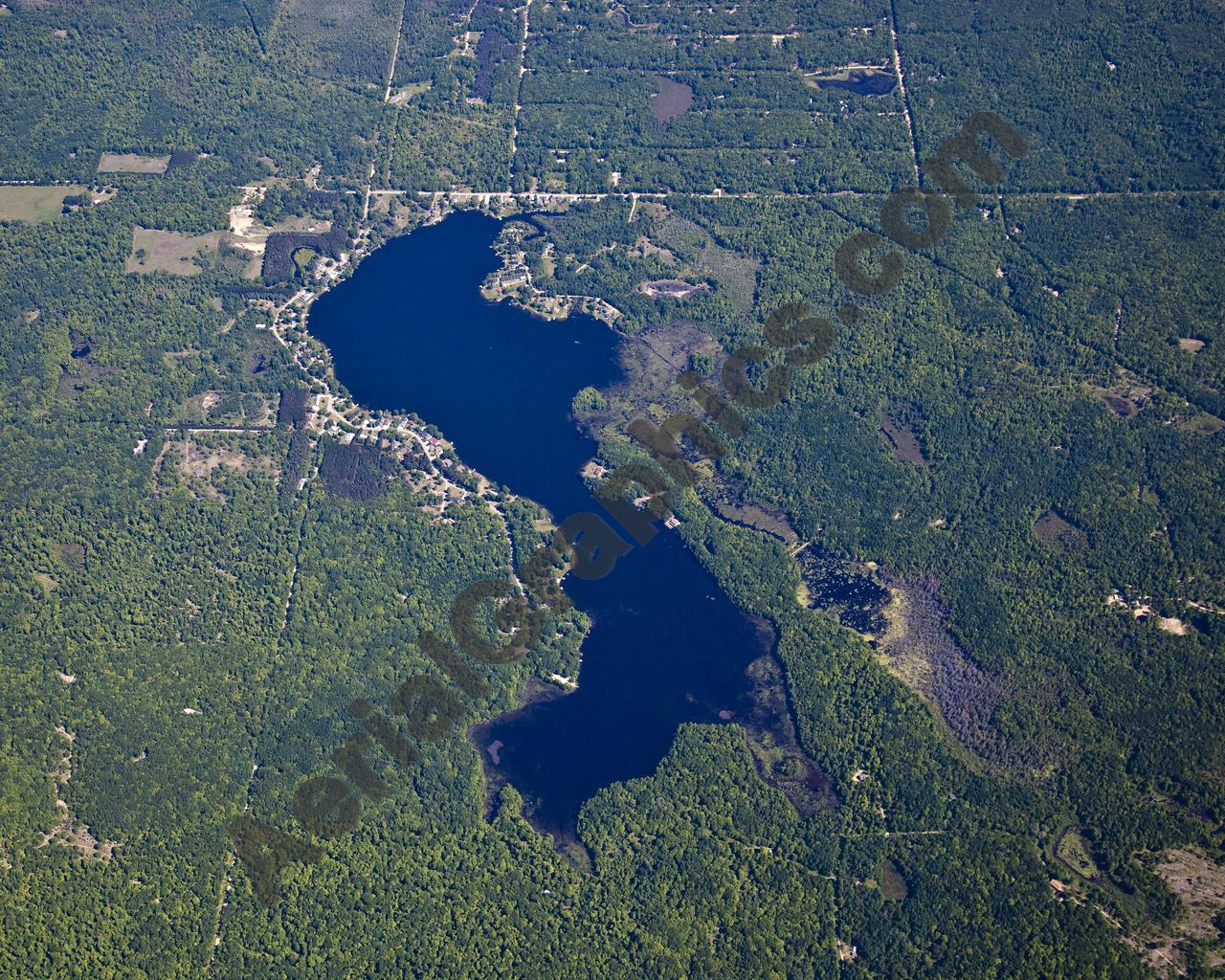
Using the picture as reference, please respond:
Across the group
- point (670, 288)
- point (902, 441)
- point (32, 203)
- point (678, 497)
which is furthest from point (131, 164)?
point (902, 441)

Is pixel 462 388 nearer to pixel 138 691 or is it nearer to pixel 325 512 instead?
pixel 325 512

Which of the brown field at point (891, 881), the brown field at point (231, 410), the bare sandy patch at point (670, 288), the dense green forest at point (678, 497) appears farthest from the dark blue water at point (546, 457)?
the brown field at point (891, 881)

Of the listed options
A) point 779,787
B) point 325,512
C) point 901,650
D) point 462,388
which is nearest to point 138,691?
point 325,512

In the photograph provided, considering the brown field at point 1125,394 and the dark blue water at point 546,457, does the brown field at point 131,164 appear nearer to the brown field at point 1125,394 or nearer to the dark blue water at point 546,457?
the dark blue water at point 546,457

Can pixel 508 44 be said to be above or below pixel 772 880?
above

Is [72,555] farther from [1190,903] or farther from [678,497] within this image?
[1190,903]

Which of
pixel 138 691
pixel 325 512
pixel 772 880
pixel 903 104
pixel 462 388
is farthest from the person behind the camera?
pixel 903 104
